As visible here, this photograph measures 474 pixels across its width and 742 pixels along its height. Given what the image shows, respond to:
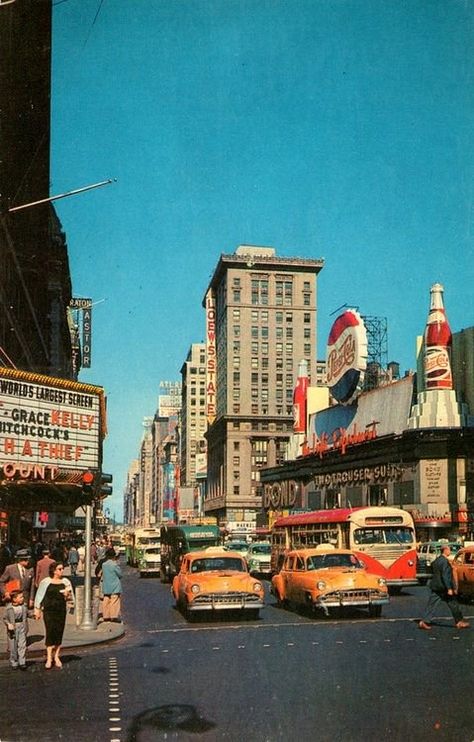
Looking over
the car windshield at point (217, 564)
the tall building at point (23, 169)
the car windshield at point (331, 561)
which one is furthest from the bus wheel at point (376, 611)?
the tall building at point (23, 169)

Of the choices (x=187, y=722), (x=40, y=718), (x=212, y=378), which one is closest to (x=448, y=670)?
(x=187, y=722)

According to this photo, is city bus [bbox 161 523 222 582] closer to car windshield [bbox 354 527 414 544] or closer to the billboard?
car windshield [bbox 354 527 414 544]

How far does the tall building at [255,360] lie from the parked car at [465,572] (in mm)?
113120

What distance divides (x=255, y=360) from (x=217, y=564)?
119 m

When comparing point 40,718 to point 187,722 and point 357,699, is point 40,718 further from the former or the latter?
point 357,699

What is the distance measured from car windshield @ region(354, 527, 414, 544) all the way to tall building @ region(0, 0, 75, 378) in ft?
52.6

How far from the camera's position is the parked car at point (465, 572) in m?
22.9

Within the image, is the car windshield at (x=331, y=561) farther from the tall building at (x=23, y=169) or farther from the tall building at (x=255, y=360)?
the tall building at (x=255, y=360)

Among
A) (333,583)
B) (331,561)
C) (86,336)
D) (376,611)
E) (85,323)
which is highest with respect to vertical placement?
(85,323)

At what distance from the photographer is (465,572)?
2316 centimetres

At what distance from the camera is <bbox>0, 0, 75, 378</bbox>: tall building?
112 feet

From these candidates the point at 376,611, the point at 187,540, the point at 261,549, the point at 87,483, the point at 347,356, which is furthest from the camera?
the point at 347,356

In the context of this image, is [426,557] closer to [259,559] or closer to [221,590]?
[259,559]

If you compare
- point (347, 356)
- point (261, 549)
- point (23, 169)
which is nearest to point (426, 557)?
point (261, 549)
